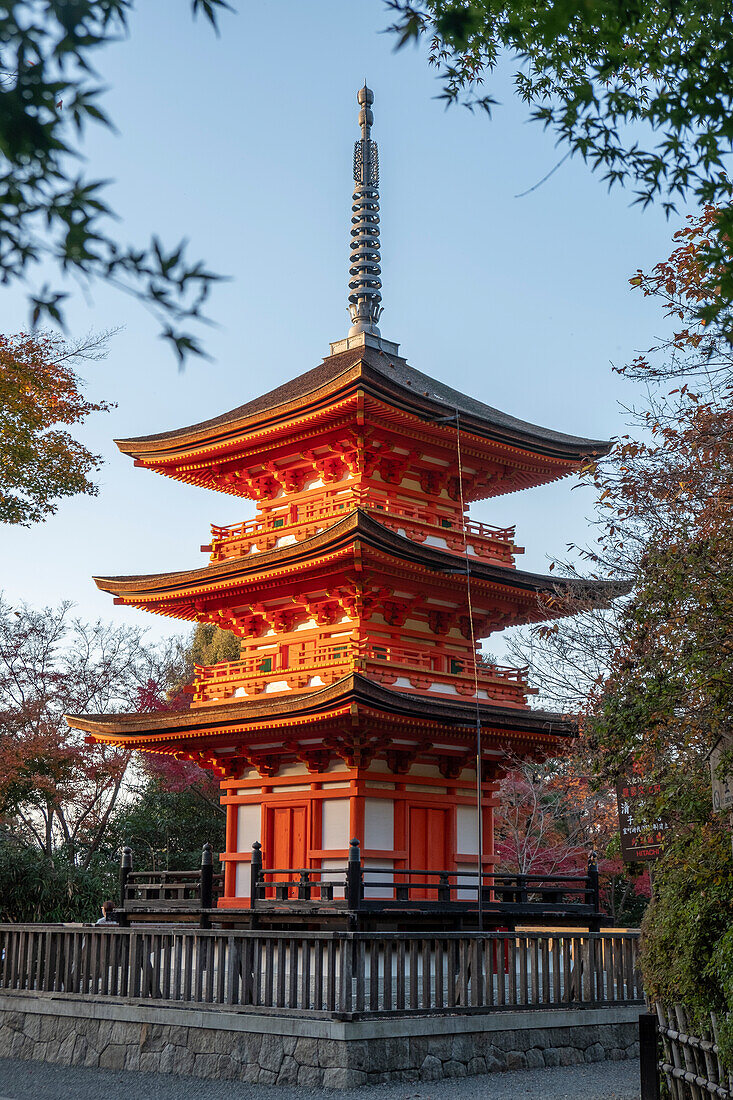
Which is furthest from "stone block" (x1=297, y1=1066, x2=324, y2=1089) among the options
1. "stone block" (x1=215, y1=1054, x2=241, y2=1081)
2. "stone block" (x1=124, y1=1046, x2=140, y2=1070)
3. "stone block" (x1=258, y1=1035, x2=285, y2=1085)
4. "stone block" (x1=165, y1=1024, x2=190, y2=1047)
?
"stone block" (x1=124, y1=1046, x2=140, y2=1070)

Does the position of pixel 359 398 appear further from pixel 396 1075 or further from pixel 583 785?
pixel 396 1075

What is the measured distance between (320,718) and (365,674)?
109 centimetres

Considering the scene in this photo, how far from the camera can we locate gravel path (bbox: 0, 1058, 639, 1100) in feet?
36.2

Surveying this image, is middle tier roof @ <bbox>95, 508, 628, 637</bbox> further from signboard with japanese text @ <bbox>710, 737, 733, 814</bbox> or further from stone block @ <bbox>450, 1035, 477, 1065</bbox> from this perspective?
signboard with japanese text @ <bbox>710, 737, 733, 814</bbox>

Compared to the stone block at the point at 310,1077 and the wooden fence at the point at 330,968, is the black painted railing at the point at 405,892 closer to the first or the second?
the wooden fence at the point at 330,968

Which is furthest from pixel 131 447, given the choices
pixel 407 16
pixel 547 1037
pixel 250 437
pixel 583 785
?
pixel 407 16

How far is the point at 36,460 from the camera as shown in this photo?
16.2 metres

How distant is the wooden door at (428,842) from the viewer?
60.4 ft

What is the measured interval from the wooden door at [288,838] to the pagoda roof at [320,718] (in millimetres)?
1234

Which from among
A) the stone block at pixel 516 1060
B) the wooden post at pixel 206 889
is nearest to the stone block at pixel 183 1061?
the wooden post at pixel 206 889

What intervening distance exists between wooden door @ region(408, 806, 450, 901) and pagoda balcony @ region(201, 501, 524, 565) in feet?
15.4

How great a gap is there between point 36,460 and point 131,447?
19.3ft

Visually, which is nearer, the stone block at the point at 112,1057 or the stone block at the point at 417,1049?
the stone block at the point at 417,1049

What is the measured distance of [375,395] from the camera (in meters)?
18.2
